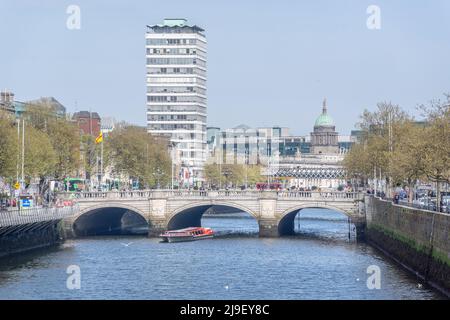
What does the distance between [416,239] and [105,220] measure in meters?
67.4

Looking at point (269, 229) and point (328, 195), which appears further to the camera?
point (328, 195)

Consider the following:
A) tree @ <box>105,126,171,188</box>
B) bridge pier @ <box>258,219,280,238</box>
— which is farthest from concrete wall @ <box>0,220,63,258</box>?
tree @ <box>105,126,171,188</box>

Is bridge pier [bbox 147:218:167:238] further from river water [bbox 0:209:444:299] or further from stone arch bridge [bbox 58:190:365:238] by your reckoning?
river water [bbox 0:209:444:299]

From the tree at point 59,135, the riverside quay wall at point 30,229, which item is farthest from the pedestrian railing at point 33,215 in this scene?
the tree at point 59,135

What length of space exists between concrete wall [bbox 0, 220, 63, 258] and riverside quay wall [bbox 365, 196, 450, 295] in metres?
33.7

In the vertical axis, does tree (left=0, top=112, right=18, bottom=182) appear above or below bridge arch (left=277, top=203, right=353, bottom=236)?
above

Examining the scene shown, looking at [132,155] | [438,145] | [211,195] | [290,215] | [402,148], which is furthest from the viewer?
[132,155]

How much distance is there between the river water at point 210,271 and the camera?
83375 mm

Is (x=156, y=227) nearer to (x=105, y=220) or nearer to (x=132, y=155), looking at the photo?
(x=105, y=220)

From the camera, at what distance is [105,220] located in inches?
6073

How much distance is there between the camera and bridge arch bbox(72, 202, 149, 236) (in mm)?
141375

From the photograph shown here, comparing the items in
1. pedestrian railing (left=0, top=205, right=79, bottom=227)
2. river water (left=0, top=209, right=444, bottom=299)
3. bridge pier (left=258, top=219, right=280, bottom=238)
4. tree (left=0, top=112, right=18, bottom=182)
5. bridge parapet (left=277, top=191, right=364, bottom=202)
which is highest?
tree (left=0, top=112, right=18, bottom=182)

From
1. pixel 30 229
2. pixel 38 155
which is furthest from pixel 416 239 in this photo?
pixel 38 155
